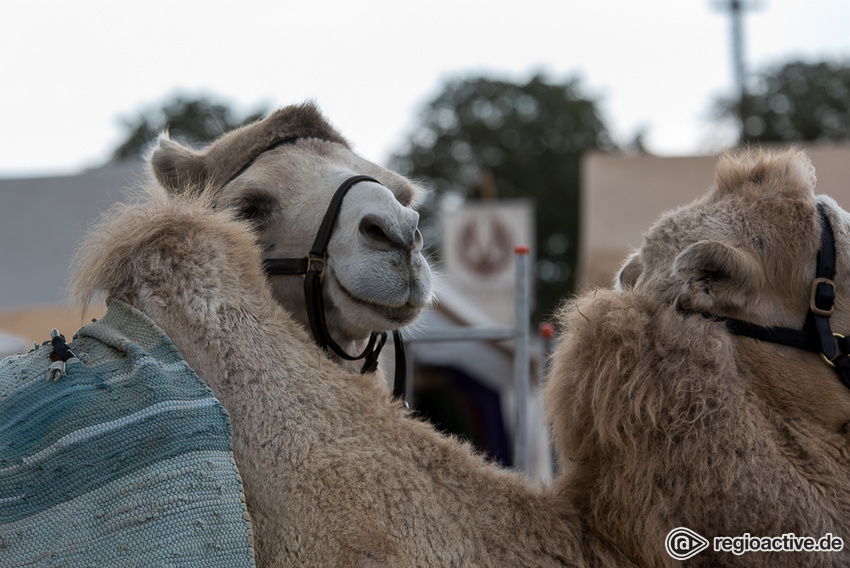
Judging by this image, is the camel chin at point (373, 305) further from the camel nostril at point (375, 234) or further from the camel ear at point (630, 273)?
the camel ear at point (630, 273)

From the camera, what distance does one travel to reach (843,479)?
1.67 m

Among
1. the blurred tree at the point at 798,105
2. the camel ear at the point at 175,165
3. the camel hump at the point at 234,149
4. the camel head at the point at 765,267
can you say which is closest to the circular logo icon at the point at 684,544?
the camel head at the point at 765,267

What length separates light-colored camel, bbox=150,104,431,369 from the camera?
203cm

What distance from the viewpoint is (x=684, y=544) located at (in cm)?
164

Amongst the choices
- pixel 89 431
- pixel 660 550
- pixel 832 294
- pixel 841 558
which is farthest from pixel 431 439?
pixel 832 294

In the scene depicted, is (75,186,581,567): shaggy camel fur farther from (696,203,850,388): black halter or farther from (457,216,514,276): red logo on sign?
(457,216,514,276): red logo on sign

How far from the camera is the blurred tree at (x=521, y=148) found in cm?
3159

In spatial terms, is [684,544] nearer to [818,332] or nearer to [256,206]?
[818,332]

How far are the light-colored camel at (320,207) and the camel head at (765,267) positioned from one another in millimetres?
617

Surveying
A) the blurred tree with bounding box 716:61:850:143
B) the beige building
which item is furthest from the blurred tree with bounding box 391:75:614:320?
Answer: the beige building

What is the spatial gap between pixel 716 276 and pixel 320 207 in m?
1.09

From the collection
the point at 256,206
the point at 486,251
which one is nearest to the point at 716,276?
the point at 256,206

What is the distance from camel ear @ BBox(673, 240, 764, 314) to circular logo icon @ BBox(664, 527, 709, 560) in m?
0.51

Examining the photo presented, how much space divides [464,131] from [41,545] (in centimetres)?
3513
